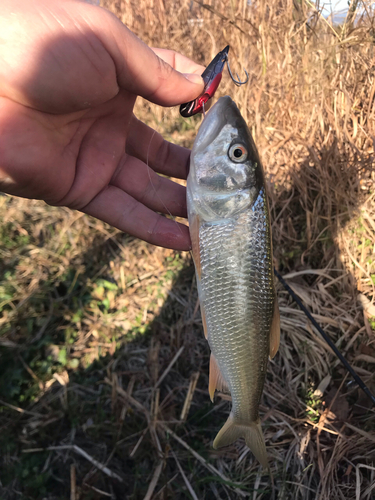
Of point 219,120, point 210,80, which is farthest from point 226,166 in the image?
point 210,80

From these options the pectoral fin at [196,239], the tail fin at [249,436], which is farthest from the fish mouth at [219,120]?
the tail fin at [249,436]

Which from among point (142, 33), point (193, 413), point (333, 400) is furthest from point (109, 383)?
point (142, 33)

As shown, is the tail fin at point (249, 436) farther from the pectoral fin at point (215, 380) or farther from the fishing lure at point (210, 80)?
the fishing lure at point (210, 80)

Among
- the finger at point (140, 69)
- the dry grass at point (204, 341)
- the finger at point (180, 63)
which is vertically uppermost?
the finger at point (180, 63)

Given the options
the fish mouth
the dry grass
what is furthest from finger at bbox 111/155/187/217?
the dry grass

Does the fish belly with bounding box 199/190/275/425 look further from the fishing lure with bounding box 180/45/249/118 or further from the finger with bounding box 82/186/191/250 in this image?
the fishing lure with bounding box 180/45/249/118
